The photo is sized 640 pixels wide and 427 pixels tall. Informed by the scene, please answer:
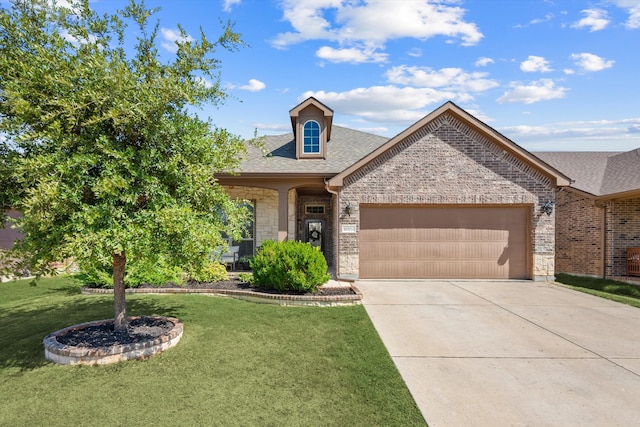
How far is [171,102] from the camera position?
5797 mm

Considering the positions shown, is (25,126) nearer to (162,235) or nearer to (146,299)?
(162,235)

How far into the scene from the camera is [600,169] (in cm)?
1727

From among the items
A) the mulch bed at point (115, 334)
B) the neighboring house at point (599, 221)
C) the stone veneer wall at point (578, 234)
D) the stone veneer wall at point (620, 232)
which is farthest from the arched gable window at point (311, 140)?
the stone veneer wall at point (620, 232)

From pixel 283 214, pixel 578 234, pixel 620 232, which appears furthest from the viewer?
pixel 578 234

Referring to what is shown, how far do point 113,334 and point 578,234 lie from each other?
1642 centimetres

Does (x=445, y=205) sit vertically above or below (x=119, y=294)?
above

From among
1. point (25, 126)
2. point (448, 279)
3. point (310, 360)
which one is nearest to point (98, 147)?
point (25, 126)

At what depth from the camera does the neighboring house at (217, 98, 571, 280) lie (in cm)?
1228

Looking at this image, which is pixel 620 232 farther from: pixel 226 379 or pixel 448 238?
pixel 226 379

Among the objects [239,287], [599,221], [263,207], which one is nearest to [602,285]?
[599,221]

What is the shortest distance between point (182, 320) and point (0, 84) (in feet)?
16.7

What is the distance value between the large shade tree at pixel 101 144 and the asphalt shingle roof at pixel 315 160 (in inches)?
228

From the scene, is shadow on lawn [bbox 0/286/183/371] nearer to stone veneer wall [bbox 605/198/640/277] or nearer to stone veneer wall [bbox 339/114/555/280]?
stone veneer wall [bbox 339/114/555/280]

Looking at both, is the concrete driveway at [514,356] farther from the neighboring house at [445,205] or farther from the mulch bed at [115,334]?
the mulch bed at [115,334]
